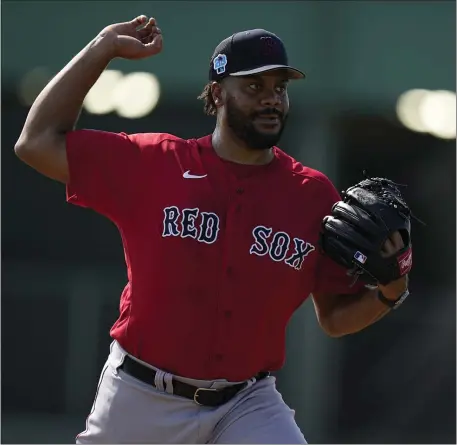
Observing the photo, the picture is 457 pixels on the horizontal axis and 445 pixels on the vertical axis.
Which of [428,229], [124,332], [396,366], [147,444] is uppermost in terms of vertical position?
[124,332]

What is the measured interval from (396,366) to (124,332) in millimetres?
5705

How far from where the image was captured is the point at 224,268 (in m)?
4.46

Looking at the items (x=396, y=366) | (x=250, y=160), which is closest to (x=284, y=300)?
(x=250, y=160)

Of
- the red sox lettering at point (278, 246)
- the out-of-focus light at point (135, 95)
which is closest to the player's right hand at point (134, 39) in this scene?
the red sox lettering at point (278, 246)

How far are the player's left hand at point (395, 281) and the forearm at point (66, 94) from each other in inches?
48.2

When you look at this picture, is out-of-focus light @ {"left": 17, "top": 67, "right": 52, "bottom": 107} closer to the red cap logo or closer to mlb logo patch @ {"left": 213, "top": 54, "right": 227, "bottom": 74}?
mlb logo patch @ {"left": 213, "top": 54, "right": 227, "bottom": 74}

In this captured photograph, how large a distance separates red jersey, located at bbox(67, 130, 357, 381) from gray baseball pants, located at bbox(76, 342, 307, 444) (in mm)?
86

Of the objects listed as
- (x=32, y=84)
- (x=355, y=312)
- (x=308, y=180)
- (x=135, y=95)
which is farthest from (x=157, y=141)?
(x=32, y=84)

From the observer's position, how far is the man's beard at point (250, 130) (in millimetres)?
4594

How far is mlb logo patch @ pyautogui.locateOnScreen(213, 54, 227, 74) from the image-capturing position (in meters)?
4.76

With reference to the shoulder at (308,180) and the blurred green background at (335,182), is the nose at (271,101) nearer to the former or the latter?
the shoulder at (308,180)

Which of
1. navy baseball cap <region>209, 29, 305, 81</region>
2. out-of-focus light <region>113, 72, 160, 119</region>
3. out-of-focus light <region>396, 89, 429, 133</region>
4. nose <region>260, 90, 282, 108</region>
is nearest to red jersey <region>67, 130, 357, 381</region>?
nose <region>260, 90, 282, 108</region>

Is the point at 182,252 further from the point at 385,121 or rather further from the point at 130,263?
the point at 385,121

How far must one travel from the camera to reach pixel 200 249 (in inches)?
176
